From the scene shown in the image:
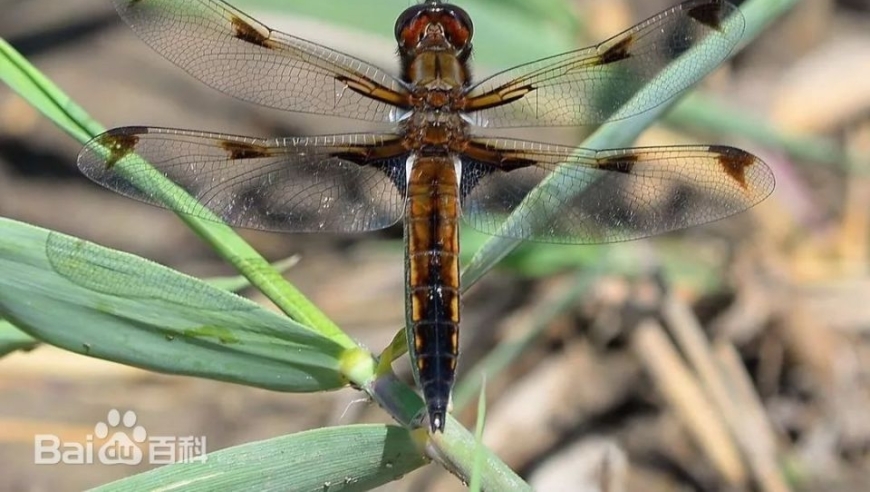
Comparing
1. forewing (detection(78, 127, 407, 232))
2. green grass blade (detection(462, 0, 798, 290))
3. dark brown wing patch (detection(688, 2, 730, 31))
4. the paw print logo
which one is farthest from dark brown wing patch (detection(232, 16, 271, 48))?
the paw print logo

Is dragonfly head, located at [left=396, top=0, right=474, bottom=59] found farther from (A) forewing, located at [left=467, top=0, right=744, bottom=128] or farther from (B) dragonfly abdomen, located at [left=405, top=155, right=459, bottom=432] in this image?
(B) dragonfly abdomen, located at [left=405, top=155, right=459, bottom=432]

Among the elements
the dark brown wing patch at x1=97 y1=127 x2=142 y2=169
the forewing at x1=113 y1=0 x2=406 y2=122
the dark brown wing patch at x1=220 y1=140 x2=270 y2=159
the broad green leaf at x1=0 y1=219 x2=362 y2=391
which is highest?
the forewing at x1=113 y1=0 x2=406 y2=122

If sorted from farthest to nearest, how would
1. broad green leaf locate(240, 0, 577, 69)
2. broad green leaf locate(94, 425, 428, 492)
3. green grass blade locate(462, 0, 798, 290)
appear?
1. broad green leaf locate(240, 0, 577, 69)
2. green grass blade locate(462, 0, 798, 290)
3. broad green leaf locate(94, 425, 428, 492)

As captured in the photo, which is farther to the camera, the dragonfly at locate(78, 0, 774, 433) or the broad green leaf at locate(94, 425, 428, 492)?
the dragonfly at locate(78, 0, 774, 433)

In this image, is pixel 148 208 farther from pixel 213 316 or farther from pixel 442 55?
pixel 213 316

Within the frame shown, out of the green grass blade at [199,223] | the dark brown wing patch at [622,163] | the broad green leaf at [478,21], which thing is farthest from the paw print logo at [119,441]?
the dark brown wing patch at [622,163]

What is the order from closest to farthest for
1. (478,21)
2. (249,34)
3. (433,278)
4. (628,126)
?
1. (628,126)
2. (433,278)
3. (249,34)
4. (478,21)

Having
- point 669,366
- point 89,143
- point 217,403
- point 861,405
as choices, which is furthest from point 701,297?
point 89,143

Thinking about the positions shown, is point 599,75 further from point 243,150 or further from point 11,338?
point 11,338

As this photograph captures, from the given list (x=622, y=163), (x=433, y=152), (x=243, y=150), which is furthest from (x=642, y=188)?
(x=243, y=150)
